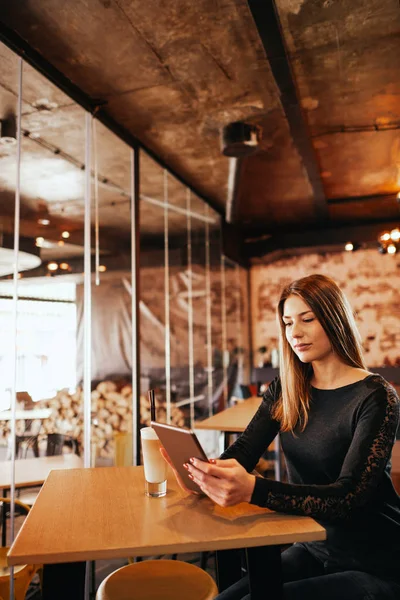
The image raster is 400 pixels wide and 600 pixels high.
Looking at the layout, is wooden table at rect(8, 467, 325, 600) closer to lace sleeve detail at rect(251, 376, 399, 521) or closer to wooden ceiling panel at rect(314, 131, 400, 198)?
lace sleeve detail at rect(251, 376, 399, 521)

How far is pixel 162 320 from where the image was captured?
5.50 metres

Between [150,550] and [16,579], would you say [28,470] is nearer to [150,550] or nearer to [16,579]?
[16,579]

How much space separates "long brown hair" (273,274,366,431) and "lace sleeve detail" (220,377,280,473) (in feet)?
0.20

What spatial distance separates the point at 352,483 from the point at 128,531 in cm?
63

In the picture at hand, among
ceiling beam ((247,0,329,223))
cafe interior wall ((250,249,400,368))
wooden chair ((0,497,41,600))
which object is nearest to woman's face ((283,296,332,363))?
wooden chair ((0,497,41,600))

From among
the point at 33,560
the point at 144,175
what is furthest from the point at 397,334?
the point at 33,560

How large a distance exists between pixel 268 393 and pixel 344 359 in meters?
0.34

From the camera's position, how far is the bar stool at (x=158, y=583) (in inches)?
56.5

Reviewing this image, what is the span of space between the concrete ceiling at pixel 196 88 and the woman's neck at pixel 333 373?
179cm

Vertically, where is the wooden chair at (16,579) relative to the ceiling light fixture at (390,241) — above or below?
below

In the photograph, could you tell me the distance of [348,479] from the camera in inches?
54.7

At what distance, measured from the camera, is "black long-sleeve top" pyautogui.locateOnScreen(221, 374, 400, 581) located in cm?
137

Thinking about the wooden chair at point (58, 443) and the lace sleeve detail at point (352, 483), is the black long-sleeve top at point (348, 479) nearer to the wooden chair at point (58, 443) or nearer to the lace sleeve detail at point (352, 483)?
the lace sleeve detail at point (352, 483)

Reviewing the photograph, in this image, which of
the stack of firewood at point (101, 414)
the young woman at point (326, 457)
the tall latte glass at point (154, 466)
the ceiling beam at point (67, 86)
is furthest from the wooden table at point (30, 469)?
the ceiling beam at point (67, 86)
